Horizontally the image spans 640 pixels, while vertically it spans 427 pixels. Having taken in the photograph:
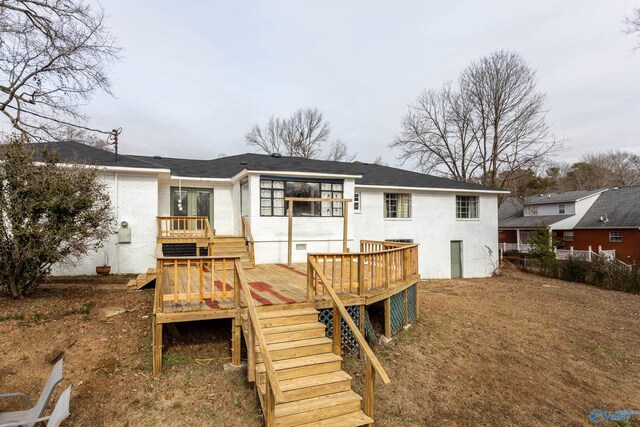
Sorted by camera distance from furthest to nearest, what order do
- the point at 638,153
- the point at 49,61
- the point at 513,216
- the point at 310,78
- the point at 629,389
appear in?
the point at 638,153, the point at 513,216, the point at 310,78, the point at 49,61, the point at 629,389

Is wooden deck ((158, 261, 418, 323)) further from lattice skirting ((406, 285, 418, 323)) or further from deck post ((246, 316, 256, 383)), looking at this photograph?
deck post ((246, 316, 256, 383))

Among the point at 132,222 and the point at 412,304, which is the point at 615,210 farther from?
the point at 132,222

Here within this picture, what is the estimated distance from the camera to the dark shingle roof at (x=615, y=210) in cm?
2186

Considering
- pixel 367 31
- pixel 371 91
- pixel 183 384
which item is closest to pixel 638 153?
pixel 371 91

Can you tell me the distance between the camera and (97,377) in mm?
4598

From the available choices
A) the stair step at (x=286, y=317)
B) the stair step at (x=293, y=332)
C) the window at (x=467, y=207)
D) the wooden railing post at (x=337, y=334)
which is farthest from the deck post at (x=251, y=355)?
the window at (x=467, y=207)

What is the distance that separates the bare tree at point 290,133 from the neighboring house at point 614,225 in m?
26.7

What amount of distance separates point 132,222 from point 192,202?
2446 mm

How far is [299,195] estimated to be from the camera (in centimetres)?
1143

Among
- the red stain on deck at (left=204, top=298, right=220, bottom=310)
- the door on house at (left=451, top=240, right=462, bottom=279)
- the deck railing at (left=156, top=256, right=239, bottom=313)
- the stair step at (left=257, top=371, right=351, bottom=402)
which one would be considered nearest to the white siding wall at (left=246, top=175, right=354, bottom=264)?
the deck railing at (left=156, top=256, right=239, bottom=313)

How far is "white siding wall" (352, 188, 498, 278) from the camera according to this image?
1527 cm

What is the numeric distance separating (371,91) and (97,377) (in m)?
23.8

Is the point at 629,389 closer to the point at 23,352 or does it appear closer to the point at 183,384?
the point at 183,384

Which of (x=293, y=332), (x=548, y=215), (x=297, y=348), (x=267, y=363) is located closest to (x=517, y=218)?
(x=548, y=215)
